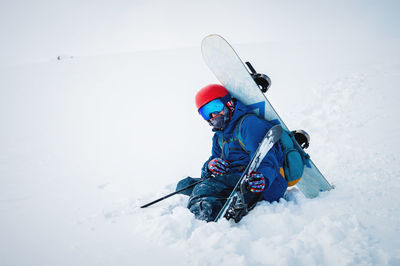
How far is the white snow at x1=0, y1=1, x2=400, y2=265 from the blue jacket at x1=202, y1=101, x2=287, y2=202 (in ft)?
0.74

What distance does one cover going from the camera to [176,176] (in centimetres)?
400

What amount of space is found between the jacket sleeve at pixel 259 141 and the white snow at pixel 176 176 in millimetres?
361

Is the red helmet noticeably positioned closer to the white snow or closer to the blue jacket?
the blue jacket

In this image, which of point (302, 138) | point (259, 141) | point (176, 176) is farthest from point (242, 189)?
point (176, 176)

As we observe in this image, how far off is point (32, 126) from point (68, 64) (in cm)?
1364

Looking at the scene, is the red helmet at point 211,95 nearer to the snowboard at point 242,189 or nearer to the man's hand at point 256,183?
the snowboard at point 242,189

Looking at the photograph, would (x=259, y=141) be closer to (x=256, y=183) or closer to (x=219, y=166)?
(x=256, y=183)

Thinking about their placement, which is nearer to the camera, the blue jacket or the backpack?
the blue jacket

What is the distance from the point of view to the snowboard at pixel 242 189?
1986 millimetres

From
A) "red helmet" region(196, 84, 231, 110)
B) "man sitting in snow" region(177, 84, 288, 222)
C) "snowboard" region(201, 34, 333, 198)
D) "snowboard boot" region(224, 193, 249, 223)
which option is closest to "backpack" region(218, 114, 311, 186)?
"man sitting in snow" region(177, 84, 288, 222)

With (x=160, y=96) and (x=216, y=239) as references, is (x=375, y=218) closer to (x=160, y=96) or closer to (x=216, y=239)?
(x=216, y=239)

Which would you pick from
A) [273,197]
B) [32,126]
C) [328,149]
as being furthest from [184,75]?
[273,197]

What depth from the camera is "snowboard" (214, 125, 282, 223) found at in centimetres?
199

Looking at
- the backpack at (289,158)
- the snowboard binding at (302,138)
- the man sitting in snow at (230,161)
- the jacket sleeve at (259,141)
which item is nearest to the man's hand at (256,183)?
the man sitting in snow at (230,161)
